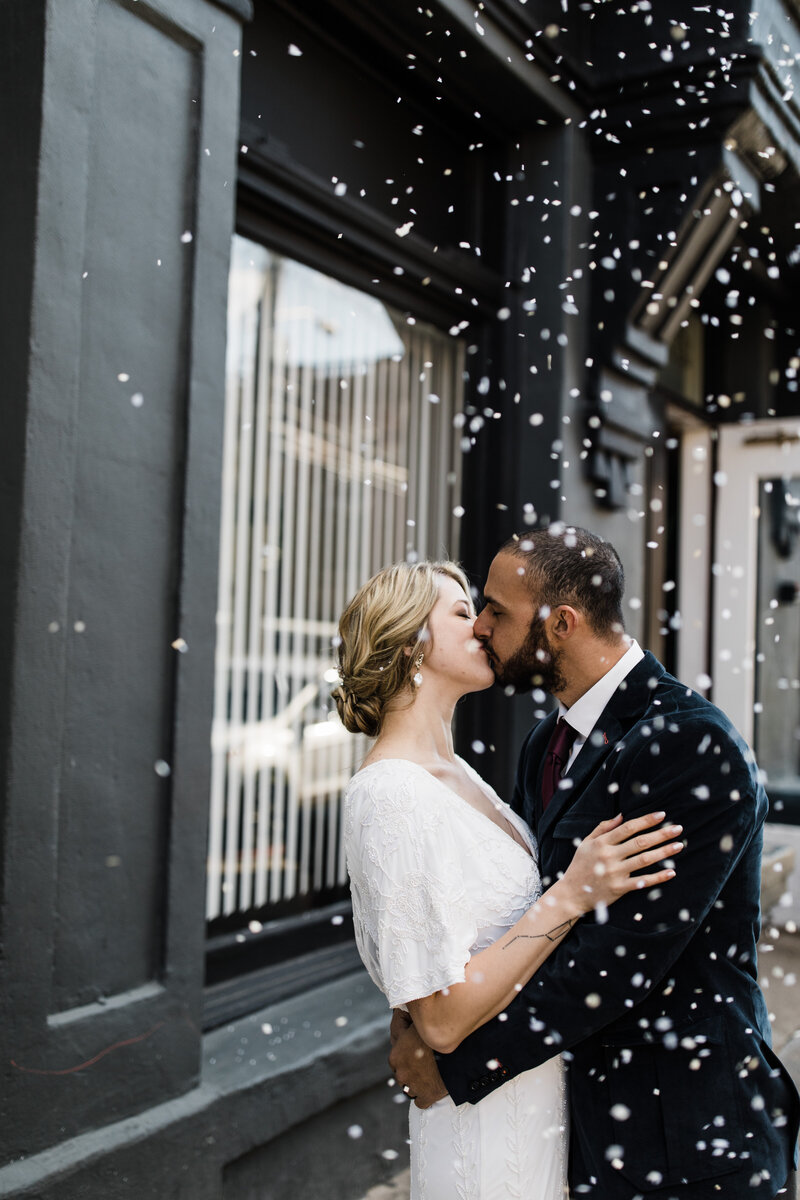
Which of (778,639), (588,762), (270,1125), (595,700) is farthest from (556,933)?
(778,639)

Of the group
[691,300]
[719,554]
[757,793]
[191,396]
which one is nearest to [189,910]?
[191,396]

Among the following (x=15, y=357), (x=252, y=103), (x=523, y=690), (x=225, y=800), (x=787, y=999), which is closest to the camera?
(x=523, y=690)

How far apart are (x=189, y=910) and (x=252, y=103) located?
2464mm

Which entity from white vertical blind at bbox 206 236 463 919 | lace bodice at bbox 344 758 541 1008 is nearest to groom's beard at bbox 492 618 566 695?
lace bodice at bbox 344 758 541 1008

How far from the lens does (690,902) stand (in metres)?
1.76

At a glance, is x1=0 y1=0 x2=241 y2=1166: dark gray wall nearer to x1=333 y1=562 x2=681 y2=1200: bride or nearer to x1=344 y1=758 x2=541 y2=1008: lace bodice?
x1=333 y1=562 x2=681 y2=1200: bride

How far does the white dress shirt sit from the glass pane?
4.61 m

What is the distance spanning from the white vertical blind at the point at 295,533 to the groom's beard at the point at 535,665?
177cm

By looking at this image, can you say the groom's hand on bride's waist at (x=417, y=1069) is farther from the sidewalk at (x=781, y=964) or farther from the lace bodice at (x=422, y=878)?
the sidewalk at (x=781, y=964)

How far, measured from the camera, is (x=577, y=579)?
6.78 ft

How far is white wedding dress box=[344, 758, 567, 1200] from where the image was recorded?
1826 millimetres

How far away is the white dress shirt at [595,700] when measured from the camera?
204 centimetres

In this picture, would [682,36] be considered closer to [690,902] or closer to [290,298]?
[290,298]

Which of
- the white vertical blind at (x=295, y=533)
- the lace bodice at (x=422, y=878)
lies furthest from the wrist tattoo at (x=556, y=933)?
the white vertical blind at (x=295, y=533)
